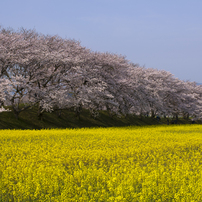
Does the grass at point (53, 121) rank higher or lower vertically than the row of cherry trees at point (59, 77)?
lower

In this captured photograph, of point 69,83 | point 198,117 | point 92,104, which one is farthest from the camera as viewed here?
point 198,117

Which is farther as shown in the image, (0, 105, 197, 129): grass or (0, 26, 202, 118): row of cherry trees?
(0, 105, 197, 129): grass

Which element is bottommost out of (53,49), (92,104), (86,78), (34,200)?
(34,200)

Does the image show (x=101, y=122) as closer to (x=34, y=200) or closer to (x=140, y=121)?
(x=140, y=121)

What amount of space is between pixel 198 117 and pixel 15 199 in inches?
2440

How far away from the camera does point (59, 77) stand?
37.8m

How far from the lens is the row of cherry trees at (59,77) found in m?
32.9

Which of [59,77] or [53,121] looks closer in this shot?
[59,77]

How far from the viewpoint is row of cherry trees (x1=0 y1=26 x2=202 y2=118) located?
108 ft

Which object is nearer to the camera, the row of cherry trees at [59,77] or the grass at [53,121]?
the row of cherry trees at [59,77]

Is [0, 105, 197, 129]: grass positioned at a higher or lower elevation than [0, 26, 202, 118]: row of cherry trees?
lower

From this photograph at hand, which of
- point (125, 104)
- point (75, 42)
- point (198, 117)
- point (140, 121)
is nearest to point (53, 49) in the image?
point (75, 42)

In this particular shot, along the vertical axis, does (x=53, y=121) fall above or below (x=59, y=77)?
below

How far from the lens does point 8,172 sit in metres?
11.1
